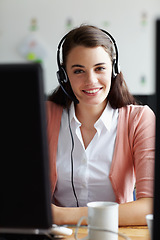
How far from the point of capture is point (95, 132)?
5.29 ft

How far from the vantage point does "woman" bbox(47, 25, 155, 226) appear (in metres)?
1.50

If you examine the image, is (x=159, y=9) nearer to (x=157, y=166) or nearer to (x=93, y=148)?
(x=93, y=148)

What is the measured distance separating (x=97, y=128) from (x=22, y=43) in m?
2.08

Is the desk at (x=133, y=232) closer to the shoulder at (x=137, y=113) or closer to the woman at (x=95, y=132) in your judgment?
the woman at (x=95, y=132)

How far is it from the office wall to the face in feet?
5.74

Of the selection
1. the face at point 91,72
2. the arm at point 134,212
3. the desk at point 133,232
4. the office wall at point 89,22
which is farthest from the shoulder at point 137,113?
the office wall at point 89,22

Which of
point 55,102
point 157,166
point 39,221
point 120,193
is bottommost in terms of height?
point 120,193

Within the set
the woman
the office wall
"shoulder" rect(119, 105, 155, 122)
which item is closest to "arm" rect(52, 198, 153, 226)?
the woman

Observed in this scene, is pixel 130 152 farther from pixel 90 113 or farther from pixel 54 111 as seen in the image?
pixel 54 111

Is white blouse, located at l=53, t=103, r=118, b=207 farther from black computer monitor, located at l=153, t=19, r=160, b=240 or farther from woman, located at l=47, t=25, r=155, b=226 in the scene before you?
black computer monitor, located at l=153, t=19, r=160, b=240

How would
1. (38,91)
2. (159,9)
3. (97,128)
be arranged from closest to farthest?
(38,91) → (97,128) → (159,9)

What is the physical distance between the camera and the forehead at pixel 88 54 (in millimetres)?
1534

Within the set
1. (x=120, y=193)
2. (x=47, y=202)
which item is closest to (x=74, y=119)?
(x=120, y=193)

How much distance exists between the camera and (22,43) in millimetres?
3441
